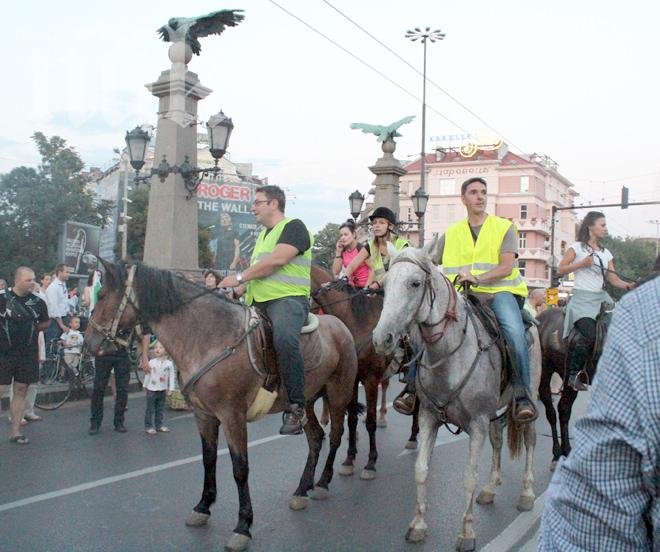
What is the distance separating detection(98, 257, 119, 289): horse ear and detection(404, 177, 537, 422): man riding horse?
104 inches

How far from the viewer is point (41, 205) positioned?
34.3 meters

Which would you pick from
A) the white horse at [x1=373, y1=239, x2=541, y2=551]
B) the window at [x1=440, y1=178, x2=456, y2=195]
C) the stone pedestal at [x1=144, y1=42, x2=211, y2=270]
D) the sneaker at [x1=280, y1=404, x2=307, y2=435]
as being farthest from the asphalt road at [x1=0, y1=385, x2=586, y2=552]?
the window at [x1=440, y1=178, x2=456, y2=195]

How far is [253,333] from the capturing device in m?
5.29

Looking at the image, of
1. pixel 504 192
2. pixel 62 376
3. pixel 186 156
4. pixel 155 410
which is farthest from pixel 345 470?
pixel 504 192

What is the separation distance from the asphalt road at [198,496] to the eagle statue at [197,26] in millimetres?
8385

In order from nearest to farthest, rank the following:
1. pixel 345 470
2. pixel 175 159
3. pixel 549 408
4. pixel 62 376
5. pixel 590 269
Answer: pixel 345 470
pixel 590 269
pixel 549 408
pixel 62 376
pixel 175 159

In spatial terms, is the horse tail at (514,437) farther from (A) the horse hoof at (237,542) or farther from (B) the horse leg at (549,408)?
(A) the horse hoof at (237,542)

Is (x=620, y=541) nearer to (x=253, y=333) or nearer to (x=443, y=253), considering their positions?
(x=253, y=333)

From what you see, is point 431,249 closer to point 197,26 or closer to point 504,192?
point 197,26

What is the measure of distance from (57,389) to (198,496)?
20.0 ft

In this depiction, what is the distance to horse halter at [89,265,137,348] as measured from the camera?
529 centimetres

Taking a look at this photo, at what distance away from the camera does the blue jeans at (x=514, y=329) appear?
5.55 meters

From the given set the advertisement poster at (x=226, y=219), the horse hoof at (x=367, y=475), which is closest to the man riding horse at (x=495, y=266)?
the horse hoof at (x=367, y=475)

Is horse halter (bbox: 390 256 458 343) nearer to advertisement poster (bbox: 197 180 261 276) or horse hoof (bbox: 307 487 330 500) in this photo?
horse hoof (bbox: 307 487 330 500)
